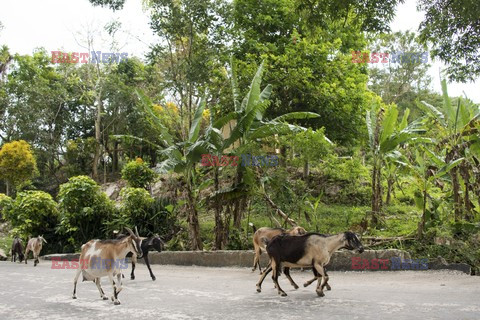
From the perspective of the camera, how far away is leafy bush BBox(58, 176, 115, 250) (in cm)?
1766

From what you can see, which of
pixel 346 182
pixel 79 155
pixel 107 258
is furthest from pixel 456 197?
pixel 79 155

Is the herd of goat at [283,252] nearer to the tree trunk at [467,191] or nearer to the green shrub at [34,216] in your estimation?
the tree trunk at [467,191]

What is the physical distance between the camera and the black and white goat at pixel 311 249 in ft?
23.0

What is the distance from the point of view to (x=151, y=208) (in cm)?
1698

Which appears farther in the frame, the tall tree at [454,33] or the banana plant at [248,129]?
the banana plant at [248,129]

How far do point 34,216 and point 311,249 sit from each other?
14033 millimetres

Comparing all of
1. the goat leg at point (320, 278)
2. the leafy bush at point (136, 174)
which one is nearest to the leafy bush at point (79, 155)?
the leafy bush at point (136, 174)

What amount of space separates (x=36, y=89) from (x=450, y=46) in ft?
105
